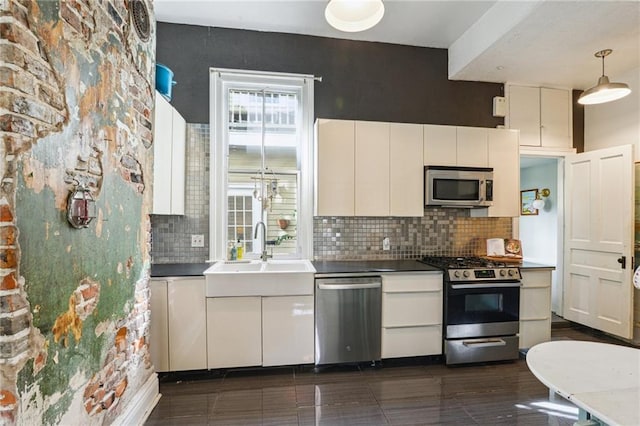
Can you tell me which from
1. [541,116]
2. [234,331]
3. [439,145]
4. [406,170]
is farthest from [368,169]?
[541,116]

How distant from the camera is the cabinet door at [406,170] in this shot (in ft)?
9.53

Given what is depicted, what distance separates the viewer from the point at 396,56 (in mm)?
3244

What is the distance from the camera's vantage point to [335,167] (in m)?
2.81

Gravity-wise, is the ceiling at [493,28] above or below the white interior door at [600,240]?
above

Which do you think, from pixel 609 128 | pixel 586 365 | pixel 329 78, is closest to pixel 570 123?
pixel 609 128

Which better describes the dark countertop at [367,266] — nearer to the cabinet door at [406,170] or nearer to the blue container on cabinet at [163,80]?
the cabinet door at [406,170]

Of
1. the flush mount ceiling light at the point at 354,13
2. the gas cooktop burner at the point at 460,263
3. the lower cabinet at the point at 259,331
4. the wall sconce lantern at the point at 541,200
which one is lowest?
the lower cabinet at the point at 259,331

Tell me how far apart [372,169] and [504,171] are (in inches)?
58.7

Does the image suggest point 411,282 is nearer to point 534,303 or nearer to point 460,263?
point 460,263

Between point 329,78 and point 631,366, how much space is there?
3.08 meters

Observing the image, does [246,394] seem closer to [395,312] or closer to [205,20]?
[395,312]

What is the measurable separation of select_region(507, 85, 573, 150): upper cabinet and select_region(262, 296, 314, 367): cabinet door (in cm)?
315

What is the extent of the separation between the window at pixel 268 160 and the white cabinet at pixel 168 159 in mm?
398

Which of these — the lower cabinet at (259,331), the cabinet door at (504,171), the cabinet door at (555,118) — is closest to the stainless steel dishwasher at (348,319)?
the lower cabinet at (259,331)
